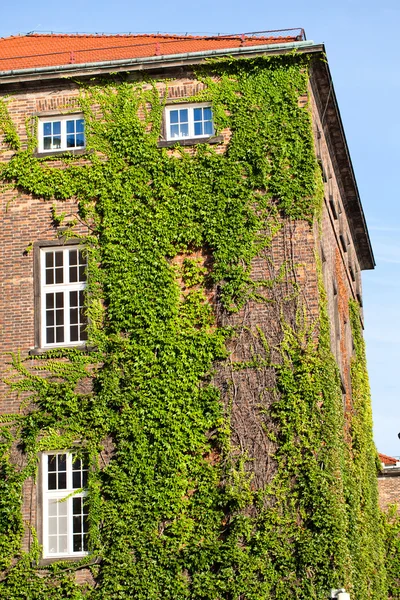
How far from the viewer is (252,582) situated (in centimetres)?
2303

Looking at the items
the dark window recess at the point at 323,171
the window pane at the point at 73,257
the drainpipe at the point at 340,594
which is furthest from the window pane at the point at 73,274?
the drainpipe at the point at 340,594

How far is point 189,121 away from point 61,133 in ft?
10.2

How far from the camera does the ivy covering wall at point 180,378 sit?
23328 millimetres

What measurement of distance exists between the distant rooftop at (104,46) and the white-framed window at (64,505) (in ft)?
32.9

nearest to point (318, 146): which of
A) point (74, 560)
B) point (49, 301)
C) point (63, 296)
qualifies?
point (63, 296)

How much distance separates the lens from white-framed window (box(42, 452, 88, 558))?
2411cm

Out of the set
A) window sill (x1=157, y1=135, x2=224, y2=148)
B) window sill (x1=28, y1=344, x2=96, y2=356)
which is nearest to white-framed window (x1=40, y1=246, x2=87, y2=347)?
window sill (x1=28, y1=344, x2=96, y2=356)

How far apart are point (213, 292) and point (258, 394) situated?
2.54m

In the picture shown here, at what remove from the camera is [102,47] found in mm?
30297

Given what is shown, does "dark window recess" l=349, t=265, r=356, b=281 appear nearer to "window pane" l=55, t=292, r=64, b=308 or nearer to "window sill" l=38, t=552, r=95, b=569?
"window pane" l=55, t=292, r=64, b=308

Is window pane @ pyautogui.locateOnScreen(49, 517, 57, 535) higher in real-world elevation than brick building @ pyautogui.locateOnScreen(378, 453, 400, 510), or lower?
lower

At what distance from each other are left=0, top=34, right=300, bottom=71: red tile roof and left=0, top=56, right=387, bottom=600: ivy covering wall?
2365 millimetres

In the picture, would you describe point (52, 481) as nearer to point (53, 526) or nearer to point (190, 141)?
point (53, 526)

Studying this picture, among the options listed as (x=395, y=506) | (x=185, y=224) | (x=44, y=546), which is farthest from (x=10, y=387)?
(x=395, y=506)
